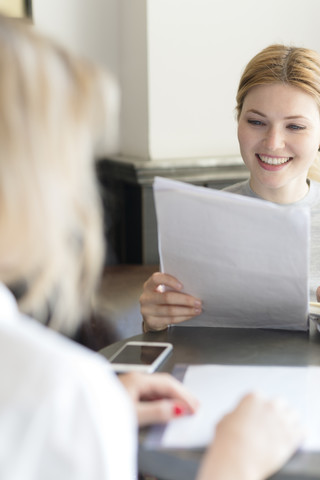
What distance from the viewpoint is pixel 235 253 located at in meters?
1.31

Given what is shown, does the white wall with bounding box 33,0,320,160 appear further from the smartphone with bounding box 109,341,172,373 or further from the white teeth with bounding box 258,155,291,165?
the smartphone with bounding box 109,341,172,373

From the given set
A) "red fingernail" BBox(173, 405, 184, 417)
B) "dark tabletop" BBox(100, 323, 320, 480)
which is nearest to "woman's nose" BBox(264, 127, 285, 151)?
"dark tabletop" BBox(100, 323, 320, 480)

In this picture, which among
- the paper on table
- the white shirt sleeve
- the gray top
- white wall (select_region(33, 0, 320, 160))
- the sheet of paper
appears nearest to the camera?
the white shirt sleeve

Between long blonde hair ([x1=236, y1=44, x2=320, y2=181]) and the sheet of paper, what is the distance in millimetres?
926

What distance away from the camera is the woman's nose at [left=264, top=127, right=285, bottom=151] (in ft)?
5.98

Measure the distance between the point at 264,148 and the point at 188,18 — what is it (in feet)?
3.68

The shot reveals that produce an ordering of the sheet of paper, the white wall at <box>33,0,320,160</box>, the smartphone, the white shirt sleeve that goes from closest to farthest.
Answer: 1. the white shirt sleeve
2. the sheet of paper
3. the smartphone
4. the white wall at <box>33,0,320,160</box>

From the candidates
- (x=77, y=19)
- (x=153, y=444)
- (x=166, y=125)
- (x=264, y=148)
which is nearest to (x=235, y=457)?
(x=153, y=444)

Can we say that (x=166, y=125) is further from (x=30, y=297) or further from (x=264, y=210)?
(x=30, y=297)

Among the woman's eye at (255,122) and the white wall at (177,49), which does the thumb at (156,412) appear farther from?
the white wall at (177,49)

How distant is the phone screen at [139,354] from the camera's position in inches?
47.1

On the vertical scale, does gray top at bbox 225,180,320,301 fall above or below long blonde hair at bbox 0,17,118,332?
below

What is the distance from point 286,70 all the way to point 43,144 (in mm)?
1285

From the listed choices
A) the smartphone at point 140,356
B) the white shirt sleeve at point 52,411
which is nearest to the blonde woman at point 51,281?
the white shirt sleeve at point 52,411
